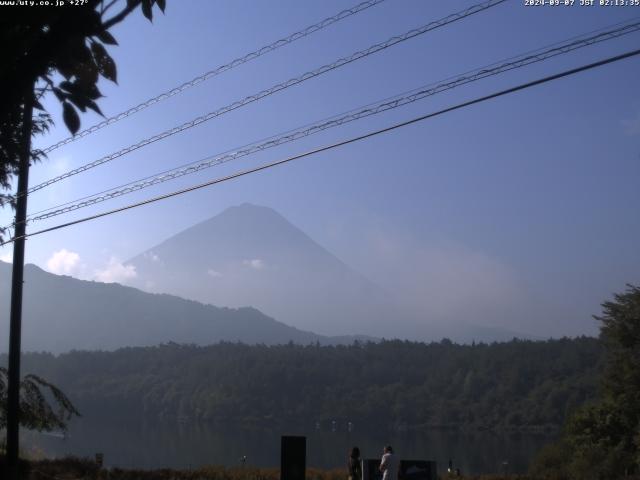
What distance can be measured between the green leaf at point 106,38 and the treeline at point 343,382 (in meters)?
112

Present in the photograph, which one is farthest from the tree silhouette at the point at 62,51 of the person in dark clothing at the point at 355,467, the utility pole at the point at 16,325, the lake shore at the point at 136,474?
the lake shore at the point at 136,474

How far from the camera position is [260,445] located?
100750 mm

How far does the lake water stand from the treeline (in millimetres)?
6959

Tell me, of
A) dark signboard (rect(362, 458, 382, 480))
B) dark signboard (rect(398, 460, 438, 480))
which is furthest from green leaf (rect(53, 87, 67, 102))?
dark signboard (rect(362, 458, 382, 480))

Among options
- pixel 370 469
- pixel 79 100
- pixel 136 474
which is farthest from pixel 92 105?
pixel 136 474

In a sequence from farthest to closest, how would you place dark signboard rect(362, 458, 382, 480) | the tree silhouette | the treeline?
1. the treeline
2. dark signboard rect(362, 458, 382, 480)
3. the tree silhouette

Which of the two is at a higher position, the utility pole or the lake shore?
the utility pole

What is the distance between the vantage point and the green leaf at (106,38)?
3832 millimetres

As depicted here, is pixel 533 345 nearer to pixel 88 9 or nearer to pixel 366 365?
pixel 366 365

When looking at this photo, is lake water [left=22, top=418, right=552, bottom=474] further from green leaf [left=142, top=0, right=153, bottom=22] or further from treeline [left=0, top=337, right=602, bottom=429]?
green leaf [left=142, top=0, right=153, bottom=22]

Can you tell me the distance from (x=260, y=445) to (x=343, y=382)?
55441 millimetres

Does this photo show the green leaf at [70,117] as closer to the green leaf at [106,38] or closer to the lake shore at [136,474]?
the green leaf at [106,38]

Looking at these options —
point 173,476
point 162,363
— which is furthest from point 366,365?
point 173,476

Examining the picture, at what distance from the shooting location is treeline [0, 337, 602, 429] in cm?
12781
